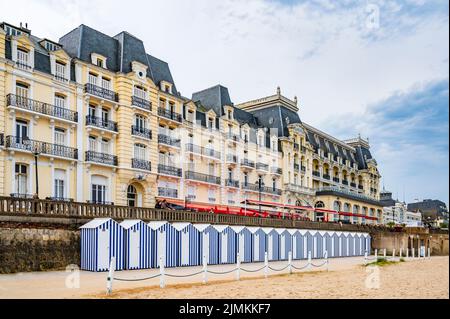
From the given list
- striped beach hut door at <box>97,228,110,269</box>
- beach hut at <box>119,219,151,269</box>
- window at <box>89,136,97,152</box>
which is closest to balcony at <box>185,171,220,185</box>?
window at <box>89,136,97,152</box>

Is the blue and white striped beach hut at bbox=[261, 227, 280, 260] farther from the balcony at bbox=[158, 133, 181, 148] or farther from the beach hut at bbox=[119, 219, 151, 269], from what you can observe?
the balcony at bbox=[158, 133, 181, 148]

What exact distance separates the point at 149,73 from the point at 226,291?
26447 millimetres

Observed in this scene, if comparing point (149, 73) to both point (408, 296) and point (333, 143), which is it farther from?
point (333, 143)

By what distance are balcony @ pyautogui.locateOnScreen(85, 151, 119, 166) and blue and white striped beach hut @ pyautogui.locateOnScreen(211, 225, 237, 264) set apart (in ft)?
34.1

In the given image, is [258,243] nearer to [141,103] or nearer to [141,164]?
[141,164]

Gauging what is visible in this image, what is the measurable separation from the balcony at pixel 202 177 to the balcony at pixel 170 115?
16.2 feet

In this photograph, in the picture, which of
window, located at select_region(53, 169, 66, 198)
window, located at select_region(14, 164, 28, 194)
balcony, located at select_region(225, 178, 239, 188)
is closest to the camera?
window, located at select_region(14, 164, 28, 194)

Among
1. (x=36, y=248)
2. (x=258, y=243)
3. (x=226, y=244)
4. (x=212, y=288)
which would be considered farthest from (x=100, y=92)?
(x=212, y=288)

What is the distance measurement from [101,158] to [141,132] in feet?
14.9

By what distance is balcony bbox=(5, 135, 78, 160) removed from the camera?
26812 mm

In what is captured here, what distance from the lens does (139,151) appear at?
35.7 metres

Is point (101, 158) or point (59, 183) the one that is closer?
point (59, 183)

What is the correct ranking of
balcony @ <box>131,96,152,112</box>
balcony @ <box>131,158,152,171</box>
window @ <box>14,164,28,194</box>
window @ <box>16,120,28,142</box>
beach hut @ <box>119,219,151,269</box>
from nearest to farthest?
beach hut @ <box>119,219,151,269</box> → window @ <box>14,164,28,194</box> → window @ <box>16,120,28,142</box> → balcony @ <box>131,158,152,171</box> → balcony @ <box>131,96,152,112</box>

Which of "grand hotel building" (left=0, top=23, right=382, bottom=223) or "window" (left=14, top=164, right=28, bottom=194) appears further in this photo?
"grand hotel building" (left=0, top=23, right=382, bottom=223)
